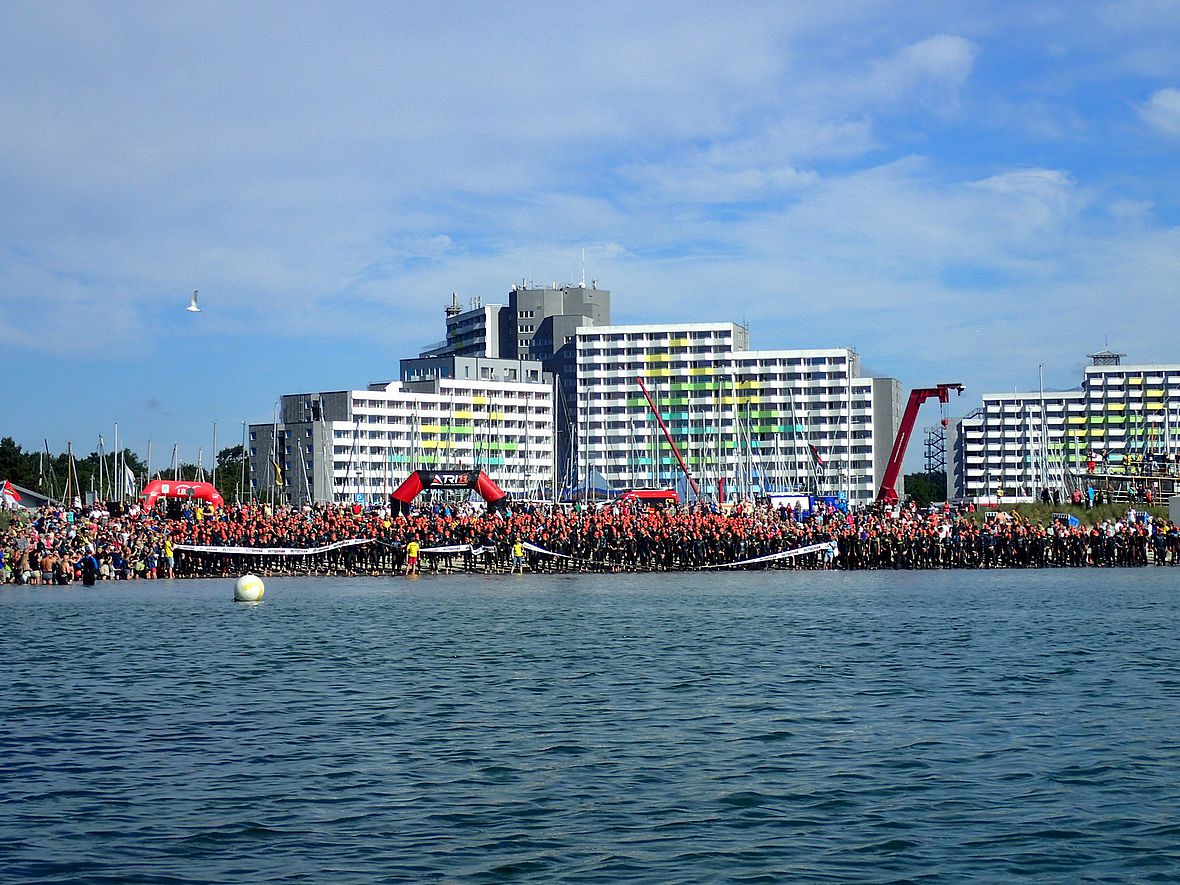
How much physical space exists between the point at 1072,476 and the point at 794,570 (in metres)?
92.1

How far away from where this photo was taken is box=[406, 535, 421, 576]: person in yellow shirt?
6419cm

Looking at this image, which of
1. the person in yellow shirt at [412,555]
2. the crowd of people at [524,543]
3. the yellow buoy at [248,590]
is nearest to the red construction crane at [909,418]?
the crowd of people at [524,543]

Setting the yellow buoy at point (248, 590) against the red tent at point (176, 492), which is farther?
the red tent at point (176, 492)

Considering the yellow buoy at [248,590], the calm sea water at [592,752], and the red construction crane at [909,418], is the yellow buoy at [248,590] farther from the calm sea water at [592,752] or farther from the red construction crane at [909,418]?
the red construction crane at [909,418]

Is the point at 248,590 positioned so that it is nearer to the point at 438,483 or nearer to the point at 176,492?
the point at 438,483

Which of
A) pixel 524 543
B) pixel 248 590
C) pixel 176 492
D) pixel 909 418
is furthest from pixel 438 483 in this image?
pixel 909 418

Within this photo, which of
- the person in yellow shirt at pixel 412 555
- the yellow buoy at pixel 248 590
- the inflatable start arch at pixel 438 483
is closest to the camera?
the yellow buoy at pixel 248 590

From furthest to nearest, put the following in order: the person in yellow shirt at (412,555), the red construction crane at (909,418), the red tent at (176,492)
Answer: the red construction crane at (909,418) → the red tent at (176,492) → the person in yellow shirt at (412,555)

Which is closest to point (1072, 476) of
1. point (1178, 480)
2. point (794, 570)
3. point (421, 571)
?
point (1178, 480)

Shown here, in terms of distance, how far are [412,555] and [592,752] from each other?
153ft

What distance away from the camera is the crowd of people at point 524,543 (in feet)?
205

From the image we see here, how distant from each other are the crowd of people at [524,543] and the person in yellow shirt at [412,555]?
83mm

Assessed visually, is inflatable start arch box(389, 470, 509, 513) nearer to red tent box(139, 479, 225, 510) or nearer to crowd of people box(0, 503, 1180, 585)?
crowd of people box(0, 503, 1180, 585)

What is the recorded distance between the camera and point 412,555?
64438 mm
